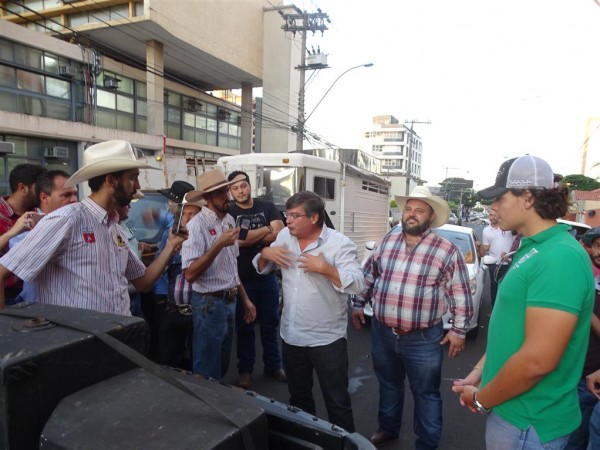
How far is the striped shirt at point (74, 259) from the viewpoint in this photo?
1.82 metres

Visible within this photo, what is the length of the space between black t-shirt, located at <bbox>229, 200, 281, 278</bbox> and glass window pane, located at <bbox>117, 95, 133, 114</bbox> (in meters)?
17.3

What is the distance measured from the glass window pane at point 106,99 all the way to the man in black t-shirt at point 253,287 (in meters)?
16.7

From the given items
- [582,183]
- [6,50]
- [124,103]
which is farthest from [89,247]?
[582,183]

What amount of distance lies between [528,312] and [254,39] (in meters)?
25.6

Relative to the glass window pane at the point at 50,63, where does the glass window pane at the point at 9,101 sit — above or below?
below

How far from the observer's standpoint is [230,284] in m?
3.23

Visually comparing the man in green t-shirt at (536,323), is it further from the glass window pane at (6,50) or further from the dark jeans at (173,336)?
the glass window pane at (6,50)

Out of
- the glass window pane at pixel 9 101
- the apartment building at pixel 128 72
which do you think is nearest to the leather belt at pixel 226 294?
the apartment building at pixel 128 72

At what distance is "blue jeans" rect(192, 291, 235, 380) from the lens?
3.04 m

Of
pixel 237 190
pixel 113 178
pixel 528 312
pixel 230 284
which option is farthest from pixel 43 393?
pixel 237 190

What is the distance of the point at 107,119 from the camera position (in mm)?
18406

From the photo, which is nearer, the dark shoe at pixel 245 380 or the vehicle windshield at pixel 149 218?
the dark shoe at pixel 245 380

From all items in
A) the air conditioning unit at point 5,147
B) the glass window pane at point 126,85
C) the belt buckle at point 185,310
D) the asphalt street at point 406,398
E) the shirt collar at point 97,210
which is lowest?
the asphalt street at point 406,398

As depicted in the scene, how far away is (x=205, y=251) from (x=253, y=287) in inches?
47.4
